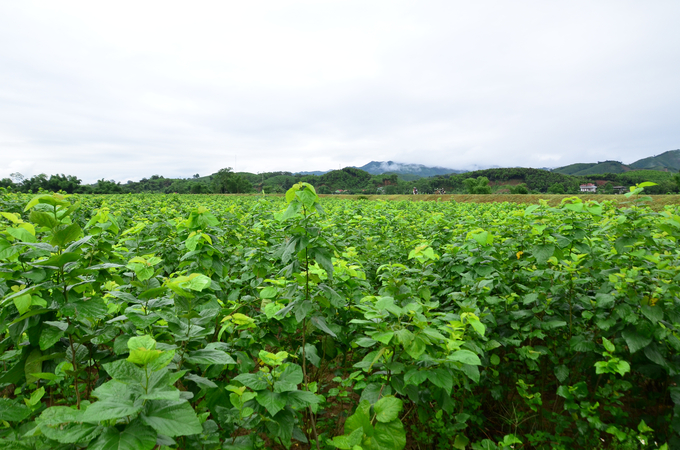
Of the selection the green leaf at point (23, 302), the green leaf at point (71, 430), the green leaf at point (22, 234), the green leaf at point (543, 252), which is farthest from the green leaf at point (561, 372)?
the green leaf at point (22, 234)

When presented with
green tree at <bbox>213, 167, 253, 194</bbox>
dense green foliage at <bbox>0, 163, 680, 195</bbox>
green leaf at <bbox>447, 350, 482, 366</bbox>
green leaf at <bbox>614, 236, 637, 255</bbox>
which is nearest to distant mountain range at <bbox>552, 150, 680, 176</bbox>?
dense green foliage at <bbox>0, 163, 680, 195</bbox>

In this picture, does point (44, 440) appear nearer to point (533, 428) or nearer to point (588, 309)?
point (533, 428)

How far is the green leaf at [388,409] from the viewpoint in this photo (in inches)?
51.1

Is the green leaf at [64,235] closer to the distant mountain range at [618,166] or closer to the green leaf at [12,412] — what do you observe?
the green leaf at [12,412]

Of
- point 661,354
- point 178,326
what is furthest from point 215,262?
point 661,354

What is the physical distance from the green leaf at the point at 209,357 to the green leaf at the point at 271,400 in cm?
20

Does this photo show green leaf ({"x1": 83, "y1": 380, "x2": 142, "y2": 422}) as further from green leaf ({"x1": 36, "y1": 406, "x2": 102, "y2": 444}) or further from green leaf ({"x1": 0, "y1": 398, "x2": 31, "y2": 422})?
green leaf ({"x1": 0, "y1": 398, "x2": 31, "y2": 422})

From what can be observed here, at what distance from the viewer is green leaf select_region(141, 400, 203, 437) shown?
959 millimetres

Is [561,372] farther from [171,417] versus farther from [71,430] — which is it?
[71,430]

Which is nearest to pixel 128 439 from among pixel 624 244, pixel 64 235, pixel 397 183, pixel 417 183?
pixel 64 235

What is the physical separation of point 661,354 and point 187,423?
318 cm

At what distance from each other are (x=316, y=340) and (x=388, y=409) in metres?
1.22

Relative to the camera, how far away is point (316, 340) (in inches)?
98.0

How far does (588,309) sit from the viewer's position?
2660mm
